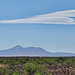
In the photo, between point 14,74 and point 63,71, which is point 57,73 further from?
point 14,74

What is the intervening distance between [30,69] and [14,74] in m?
3.12

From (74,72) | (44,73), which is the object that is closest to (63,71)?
(74,72)

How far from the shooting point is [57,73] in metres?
16.6

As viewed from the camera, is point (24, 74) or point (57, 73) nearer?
point (24, 74)

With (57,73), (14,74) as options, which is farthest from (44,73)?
(14,74)

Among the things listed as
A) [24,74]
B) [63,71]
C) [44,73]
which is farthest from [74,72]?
[24,74]

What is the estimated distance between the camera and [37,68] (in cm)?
1750

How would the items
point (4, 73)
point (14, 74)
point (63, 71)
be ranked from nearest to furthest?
point (14, 74) → point (4, 73) → point (63, 71)

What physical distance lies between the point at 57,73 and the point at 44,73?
1020mm

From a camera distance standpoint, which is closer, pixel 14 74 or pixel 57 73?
pixel 14 74

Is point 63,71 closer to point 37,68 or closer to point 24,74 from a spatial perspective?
point 37,68

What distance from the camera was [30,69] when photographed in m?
17.7

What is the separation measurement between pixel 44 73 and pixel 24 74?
139 cm

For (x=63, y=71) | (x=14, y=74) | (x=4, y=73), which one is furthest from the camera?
(x=63, y=71)
